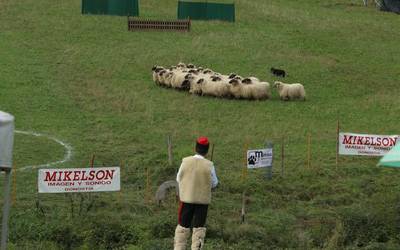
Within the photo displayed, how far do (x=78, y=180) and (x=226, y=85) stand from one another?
13453 mm

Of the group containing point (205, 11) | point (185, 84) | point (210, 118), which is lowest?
point (210, 118)

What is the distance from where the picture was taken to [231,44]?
37.9m

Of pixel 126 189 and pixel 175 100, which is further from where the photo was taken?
pixel 175 100

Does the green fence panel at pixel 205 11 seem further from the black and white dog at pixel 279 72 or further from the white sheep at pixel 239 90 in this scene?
the white sheep at pixel 239 90

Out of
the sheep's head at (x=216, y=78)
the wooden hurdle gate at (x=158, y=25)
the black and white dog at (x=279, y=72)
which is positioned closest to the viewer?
the sheep's head at (x=216, y=78)

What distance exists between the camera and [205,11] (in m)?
43.2

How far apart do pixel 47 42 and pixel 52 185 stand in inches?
844

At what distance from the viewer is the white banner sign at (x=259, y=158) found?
1912cm

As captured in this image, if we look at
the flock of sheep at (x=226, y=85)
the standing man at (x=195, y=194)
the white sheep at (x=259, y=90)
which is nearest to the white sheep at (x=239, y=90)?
the flock of sheep at (x=226, y=85)

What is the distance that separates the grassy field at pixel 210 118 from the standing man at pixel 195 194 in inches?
55.3

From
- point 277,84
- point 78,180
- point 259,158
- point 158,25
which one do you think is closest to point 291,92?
point 277,84

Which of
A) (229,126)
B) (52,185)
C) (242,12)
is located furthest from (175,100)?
(242,12)

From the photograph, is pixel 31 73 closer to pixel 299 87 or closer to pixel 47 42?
pixel 47 42

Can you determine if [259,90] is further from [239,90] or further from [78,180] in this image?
[78,180]
